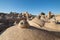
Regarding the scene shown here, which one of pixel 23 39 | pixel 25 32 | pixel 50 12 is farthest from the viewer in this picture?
pixel 50 12

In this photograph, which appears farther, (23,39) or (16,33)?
(16,33)

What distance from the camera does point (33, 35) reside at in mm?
6617

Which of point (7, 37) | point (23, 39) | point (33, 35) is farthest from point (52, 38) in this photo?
point (7, 37)

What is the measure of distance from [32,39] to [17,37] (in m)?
0.78

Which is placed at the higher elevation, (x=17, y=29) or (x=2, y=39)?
(x=17, y=29)

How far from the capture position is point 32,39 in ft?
20.9

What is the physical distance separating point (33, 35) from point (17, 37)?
2.73ft

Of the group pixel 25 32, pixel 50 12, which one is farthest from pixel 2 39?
pixel 50 12

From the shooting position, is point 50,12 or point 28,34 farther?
point 50,12

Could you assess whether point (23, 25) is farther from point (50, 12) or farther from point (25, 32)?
point (50, 12)

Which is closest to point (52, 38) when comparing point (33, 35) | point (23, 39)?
point (33, 35)

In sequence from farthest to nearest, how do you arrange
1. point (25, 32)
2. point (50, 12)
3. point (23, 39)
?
point (50, 12)
point (25, 32)
point (23, 39)

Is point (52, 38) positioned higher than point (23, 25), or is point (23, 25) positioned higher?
point (23, 25)

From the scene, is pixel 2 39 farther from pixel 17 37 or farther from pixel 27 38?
pixel 27 38
